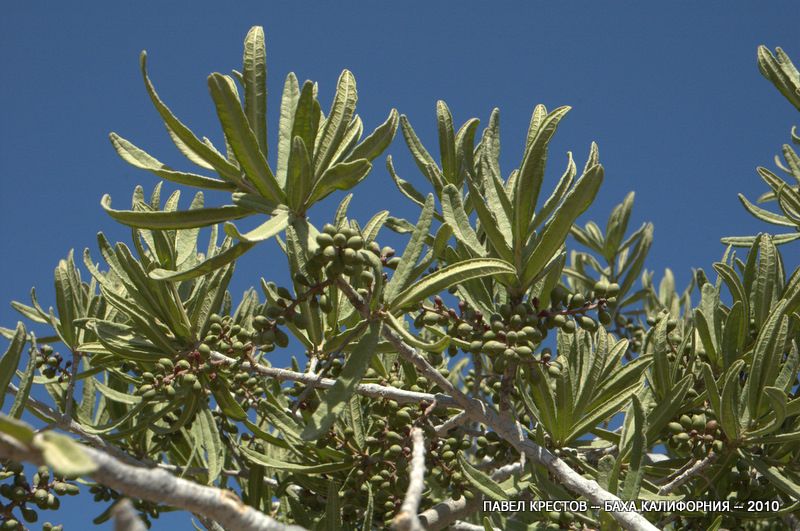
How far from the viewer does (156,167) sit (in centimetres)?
265

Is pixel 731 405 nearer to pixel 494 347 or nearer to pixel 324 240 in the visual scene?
pixel 494 347

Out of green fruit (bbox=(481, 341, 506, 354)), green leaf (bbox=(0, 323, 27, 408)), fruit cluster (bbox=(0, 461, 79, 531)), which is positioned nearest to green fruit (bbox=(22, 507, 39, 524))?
fruit cluster (bbox=(0, 461, 79, 531))

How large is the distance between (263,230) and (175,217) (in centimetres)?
39

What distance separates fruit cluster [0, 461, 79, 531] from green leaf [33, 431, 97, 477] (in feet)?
7.28

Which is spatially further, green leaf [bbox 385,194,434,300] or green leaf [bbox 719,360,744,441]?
green leaf [bbox 719,360,744,441]

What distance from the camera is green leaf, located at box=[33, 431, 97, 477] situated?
1351mm

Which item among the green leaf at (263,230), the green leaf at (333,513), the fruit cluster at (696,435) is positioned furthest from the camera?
the fruit cluster at (696,435)

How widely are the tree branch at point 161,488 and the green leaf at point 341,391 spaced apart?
0.58 m

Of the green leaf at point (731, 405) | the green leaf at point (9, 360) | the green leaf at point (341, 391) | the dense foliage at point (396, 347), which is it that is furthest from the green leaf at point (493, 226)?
the green leaf at point (9, 360)

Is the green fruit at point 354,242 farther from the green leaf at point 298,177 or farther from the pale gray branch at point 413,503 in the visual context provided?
the pale gray branch at point 413,503

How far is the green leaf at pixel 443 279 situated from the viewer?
8.39 feet

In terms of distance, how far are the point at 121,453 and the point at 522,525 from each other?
1684 millimetres

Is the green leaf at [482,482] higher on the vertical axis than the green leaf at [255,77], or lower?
lower

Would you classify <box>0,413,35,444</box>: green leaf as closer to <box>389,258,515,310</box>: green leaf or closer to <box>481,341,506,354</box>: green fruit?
<box>389,258,515,310</box>: green leaf
